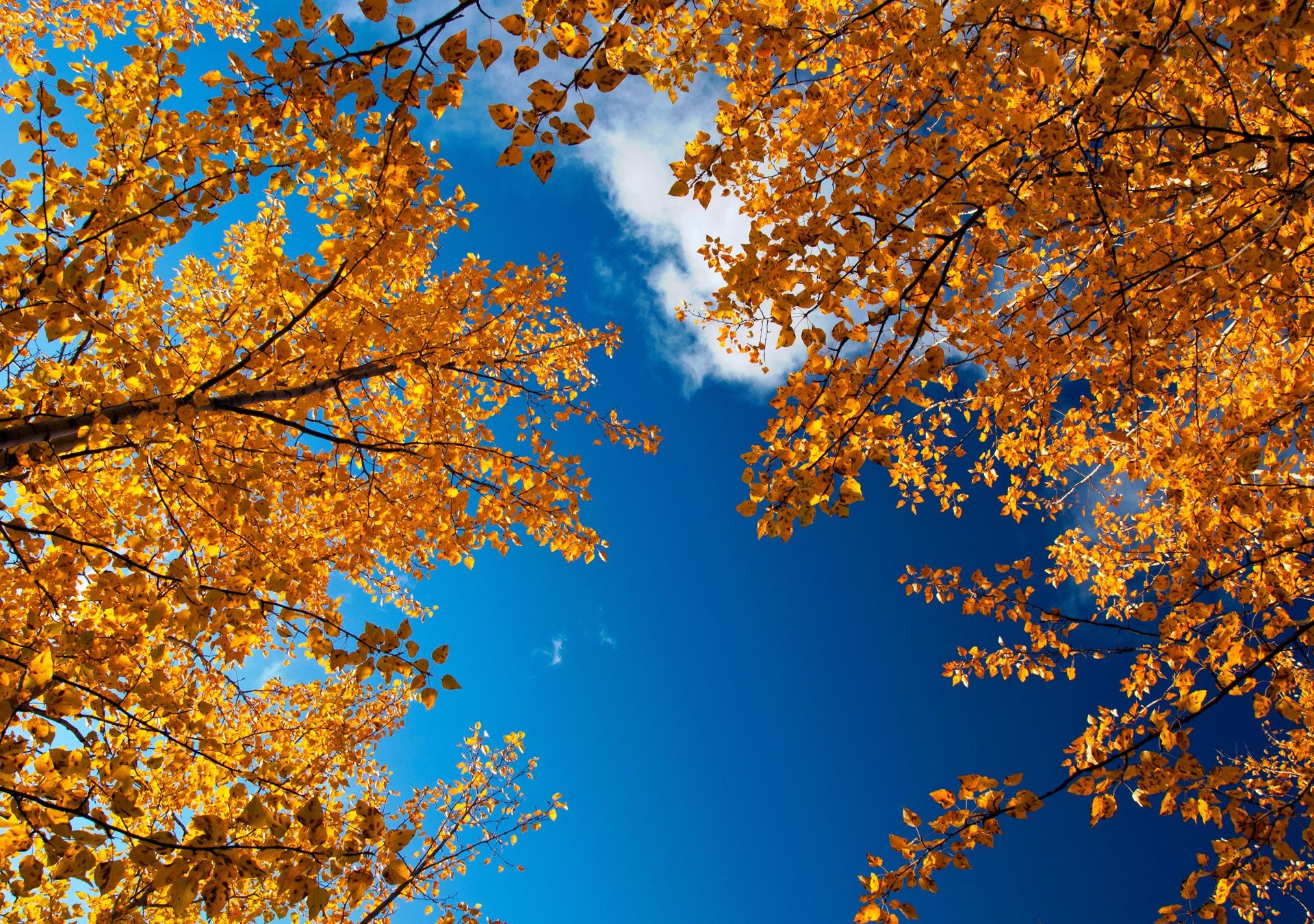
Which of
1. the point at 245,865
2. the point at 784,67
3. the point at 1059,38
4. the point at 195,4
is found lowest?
the point at 245,865

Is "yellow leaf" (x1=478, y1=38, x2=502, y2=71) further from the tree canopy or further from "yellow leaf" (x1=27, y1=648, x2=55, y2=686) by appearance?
"yellow leaf" (x1=27, y1=648, x2=55, y2=686)

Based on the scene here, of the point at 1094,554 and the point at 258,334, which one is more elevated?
the point at 258,334

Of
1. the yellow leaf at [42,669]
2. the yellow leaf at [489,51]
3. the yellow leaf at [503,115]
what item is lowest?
the yellow leaf at [42,669]

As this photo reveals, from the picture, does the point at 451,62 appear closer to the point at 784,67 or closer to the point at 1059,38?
the point at 784,67

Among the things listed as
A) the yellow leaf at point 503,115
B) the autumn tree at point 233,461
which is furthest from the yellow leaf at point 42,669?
the yellow leaf at point 503,115

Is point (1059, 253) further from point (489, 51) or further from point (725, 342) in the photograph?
point (489, 51)

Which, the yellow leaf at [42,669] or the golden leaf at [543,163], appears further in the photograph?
the golden leaf at [543,163]

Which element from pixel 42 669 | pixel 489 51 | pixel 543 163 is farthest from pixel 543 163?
pixel 42 669

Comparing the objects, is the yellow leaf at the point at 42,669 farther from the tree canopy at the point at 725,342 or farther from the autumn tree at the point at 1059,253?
the autumn tree at the point at 1059,253

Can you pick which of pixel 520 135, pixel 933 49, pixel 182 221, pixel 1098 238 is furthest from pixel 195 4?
pixel 1098 238

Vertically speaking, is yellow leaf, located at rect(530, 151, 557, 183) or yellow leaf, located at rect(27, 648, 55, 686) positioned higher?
yellow leaf, located at rect(530, 151, 557, 183)

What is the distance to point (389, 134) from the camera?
2.21m

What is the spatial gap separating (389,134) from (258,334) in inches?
79.9

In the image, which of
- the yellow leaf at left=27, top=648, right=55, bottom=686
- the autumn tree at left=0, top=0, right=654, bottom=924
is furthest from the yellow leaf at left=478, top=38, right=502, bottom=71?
the yellow leaf at left=27, top=648, right=55, bottom=686
